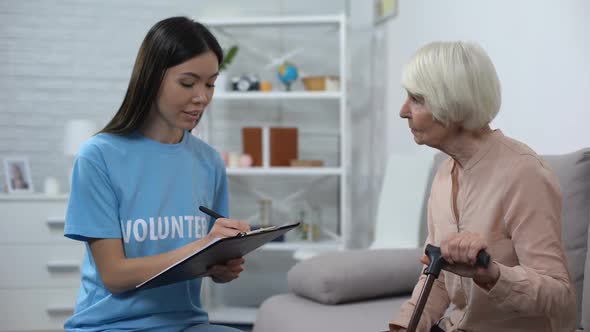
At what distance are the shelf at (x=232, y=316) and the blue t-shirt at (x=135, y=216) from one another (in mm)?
2070

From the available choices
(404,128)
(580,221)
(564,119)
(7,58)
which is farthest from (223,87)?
(580,221)

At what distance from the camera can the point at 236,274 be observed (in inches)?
62.2

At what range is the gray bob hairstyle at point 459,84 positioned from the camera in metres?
1.25

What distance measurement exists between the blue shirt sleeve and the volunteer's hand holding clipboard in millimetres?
154

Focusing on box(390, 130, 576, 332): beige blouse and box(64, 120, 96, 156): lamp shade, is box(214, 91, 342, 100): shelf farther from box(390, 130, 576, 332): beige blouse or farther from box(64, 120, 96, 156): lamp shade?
box(390, 130, 576, 332): beige blouse

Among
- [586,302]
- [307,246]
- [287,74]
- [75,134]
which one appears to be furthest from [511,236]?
[75,134]

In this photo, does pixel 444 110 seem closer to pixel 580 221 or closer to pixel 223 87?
pixel 580 221

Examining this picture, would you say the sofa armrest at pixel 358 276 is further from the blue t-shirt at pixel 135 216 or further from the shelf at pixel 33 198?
the shelf at pixel 33 198

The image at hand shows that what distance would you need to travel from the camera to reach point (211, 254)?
133 centimetres

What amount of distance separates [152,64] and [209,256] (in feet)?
1.44

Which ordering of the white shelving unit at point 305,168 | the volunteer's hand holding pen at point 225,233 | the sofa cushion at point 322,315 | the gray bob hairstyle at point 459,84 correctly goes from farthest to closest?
the white shelving unit at point 305,168 < the sofa cushion at point 322,315 < the volunteer's hand holding pen at point 225,233 < the gray bob hairstyle at point 459,84

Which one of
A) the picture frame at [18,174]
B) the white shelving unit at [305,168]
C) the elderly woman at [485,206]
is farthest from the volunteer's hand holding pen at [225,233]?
the picture frame at [18,174]

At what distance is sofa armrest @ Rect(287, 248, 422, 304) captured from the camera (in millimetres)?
2119

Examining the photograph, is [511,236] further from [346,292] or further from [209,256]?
[346,292]
